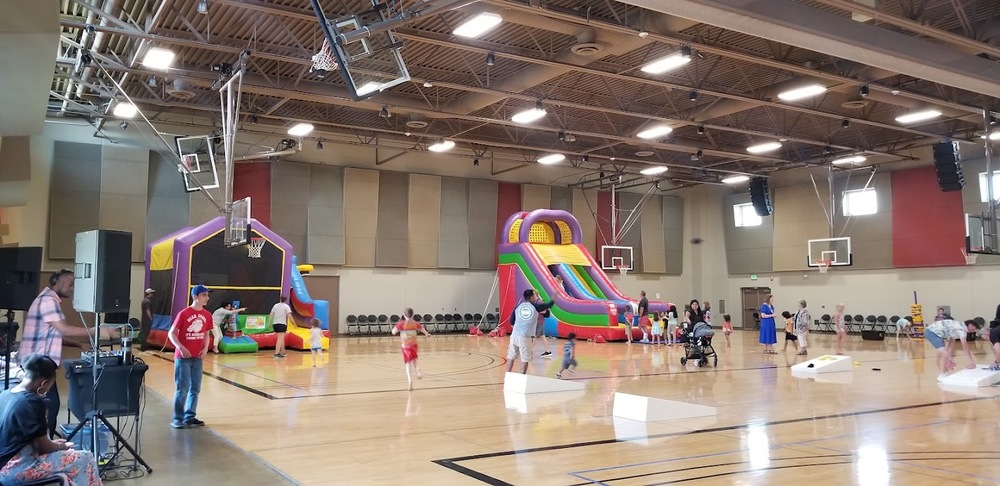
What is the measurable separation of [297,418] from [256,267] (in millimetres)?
11174

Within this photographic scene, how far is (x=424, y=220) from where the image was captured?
2622 centimetres

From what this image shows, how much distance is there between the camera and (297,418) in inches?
314

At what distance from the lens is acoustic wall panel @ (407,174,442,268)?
25.9 metres

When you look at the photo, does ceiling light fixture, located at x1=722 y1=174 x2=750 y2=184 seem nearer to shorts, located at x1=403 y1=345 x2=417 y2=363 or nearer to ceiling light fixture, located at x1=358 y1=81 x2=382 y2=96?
shorts, located at x1=403 y1=345 x2=417 y2=363

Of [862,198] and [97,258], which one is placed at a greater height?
[862,198]

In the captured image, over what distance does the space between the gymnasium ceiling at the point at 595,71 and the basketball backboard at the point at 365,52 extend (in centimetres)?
48

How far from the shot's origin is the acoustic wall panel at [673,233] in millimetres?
31938

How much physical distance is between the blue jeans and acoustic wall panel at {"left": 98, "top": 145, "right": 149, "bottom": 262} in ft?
48.7

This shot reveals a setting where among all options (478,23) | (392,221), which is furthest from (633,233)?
(478,23)

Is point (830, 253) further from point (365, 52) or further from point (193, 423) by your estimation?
point (193, 423)

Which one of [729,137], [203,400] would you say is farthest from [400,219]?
[203,400]

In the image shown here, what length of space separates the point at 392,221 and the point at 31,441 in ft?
70.9

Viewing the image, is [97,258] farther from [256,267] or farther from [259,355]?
[256,267]

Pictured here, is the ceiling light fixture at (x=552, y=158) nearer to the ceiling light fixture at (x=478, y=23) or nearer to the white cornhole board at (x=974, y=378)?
the ceiling light fixture at (x=478, y=23)
